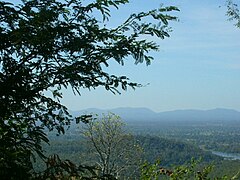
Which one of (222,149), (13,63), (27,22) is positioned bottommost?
(222,149)

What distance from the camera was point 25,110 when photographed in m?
2.93

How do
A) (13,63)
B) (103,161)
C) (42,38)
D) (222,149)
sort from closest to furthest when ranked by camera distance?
(42,38), (13,63), (103,161), (222,149)

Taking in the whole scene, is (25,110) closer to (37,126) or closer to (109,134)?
(37,126)

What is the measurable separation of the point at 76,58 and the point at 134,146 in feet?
48.7

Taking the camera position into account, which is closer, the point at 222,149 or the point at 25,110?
the point at 25,110

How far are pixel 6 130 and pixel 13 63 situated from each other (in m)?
0.52

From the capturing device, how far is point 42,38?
2.71 meters

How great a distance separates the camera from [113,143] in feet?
58.8

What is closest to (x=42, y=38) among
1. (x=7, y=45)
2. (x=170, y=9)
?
(x=7, y=45)

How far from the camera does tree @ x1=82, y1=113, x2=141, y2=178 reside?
17.3 m

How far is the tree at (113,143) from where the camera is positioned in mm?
17328

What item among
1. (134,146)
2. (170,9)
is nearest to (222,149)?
(134,146)

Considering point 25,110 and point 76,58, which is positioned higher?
point 76,58

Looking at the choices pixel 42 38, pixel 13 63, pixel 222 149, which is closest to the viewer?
pixel 42 38
